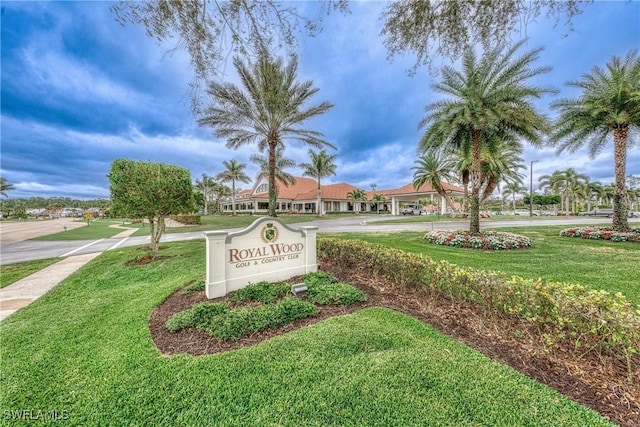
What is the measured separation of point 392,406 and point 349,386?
387 millimetres

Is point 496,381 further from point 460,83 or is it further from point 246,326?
point 460,83

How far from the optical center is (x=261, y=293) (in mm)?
4398

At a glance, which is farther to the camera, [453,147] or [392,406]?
[453,147]

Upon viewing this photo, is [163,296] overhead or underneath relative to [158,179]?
underneath

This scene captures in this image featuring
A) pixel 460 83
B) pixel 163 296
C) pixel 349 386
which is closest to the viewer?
pixel 349 386

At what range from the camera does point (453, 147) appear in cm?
1277

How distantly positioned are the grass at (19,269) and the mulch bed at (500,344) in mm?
6137

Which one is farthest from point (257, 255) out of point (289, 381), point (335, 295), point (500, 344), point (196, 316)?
point (500, 344)

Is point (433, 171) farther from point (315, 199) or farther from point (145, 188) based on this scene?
point (145, 188)

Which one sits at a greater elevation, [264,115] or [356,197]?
[264,115]

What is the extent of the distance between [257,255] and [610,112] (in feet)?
55.9

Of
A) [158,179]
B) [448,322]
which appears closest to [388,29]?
[448,322]

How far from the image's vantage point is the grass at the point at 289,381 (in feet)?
6.65

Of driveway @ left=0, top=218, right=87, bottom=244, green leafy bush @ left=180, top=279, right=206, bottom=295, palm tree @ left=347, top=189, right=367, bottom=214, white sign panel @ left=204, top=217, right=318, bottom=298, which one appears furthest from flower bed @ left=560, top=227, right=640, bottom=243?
palm tree @ left=347, top=189, right=367, bottom=214
